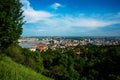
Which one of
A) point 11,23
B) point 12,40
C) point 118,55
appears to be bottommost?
point 118,55

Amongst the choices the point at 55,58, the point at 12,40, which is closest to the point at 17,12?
the point at 12,40

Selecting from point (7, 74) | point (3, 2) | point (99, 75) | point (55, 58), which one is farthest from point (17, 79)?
point (55, 58)

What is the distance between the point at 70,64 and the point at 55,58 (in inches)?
228

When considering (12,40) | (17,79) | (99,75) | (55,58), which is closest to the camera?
(17,79)

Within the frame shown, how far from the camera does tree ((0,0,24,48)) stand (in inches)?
650

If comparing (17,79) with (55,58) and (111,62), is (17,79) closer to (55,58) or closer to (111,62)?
(111,62)

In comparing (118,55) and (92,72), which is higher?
(118,55)

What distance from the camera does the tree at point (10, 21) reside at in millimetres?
16508

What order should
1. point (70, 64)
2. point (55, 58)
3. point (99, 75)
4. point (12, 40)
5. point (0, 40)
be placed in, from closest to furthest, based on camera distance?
point (0, 40)
point (12, 40)
point (99, 75)
point (70, 64)
point (55, 58)

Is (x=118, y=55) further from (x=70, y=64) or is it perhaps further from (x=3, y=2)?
(x=3, y=2)

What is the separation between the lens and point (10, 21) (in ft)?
55.4

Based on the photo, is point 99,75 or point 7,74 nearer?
point 7,74

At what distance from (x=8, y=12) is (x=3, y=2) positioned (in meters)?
0.89

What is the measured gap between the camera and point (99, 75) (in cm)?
3597
